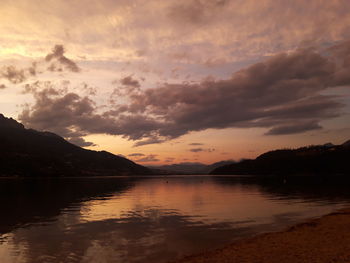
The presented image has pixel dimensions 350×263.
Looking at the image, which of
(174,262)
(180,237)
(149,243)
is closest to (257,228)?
(180,237)

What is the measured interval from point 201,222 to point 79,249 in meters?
21.8

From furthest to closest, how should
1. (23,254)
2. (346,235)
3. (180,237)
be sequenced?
1. (180,237)
2. (346,235)
3. (23,254)

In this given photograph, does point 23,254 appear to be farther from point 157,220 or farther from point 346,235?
point 346,235

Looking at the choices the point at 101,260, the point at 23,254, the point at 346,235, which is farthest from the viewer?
the point at 346,235

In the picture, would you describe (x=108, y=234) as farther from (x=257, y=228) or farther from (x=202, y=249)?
(x=257, y=228)

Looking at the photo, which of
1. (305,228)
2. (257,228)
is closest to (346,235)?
(305,228)

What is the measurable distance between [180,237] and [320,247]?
51.9 feet

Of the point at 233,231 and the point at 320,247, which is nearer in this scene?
the point at 320,247

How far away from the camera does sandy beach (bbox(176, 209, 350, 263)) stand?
74.9 ft

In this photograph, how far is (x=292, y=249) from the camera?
25.8 metres

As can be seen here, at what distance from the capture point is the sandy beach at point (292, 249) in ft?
74.9

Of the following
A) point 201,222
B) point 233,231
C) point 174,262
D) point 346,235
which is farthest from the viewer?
point 201,222

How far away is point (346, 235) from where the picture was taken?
3086 cm

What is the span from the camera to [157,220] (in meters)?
47.9
